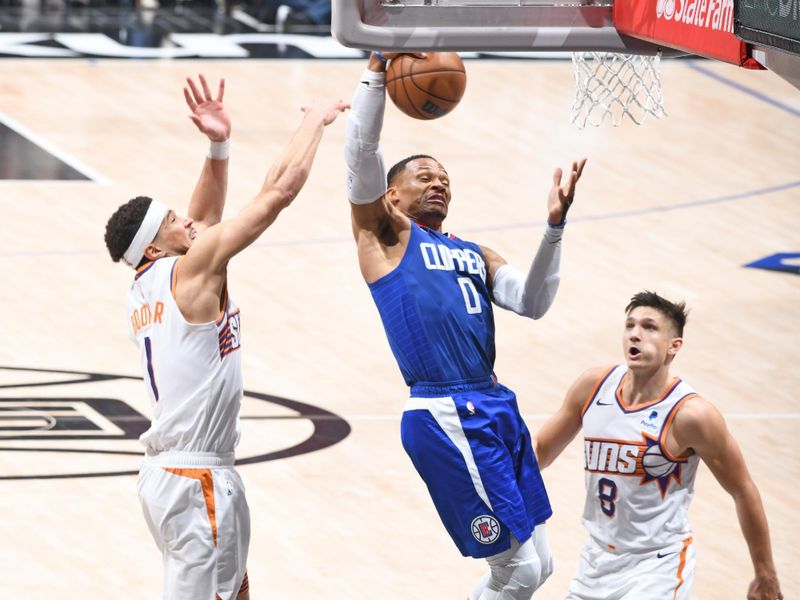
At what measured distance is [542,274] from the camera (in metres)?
6.28

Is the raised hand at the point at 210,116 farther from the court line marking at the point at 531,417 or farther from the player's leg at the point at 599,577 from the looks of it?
the court line marking at the point at 531,417

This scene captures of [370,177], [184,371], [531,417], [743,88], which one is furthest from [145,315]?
[743,88]

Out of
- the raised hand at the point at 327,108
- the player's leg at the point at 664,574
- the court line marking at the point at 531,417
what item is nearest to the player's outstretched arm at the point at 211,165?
the raised hand at the point at 327,108

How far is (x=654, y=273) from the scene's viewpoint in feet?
42.3

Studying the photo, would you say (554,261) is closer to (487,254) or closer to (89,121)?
(487,254)

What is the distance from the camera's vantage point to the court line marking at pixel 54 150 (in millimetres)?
14902

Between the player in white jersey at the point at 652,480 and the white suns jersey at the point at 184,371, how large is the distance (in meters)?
1.39

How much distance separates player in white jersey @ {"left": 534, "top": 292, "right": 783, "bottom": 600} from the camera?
19.2ft

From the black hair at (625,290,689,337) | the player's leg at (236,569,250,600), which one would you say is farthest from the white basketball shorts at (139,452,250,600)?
the black hair at (625,290,689,337)

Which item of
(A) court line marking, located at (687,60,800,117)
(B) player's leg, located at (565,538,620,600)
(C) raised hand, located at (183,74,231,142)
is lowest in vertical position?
(A) court line marking, located at (687,60,800,117)

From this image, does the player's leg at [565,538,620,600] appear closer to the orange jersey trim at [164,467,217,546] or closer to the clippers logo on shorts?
the clippers logo on shorts

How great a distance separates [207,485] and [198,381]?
40cm

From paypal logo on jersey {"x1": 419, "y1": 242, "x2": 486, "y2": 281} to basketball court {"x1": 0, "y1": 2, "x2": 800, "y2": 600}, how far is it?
6.19 ft

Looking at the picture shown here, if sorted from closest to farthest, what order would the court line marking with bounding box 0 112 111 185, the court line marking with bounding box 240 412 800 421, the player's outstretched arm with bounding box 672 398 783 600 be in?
the player's outstretched arm with bounding box 672 398 783 600 < the court line marking with bounding box 240 412 800 421 < the court line marking with bounding box 0 112 111 185
